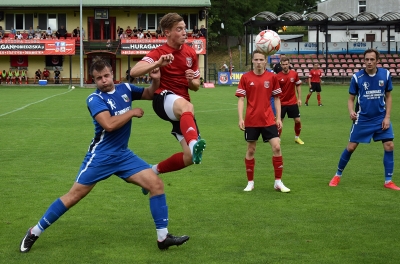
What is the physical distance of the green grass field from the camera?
6.30m

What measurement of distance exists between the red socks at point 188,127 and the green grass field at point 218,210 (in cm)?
103

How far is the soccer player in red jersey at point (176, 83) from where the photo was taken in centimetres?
727

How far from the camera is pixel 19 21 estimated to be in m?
59.7

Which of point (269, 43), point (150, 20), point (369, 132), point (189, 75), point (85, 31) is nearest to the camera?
point (189, 75)

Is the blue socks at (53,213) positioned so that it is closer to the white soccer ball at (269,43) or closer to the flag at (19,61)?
the white soccer ball at (269,43)

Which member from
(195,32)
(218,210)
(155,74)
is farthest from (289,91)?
(195,32)

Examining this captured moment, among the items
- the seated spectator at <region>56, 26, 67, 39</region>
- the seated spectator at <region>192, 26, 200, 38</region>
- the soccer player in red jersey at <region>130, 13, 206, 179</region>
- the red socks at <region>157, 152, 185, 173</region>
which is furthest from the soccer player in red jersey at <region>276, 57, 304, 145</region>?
the seated spectator at <region>56, 26, 67, 39</region>

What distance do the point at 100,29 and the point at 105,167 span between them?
53.8m

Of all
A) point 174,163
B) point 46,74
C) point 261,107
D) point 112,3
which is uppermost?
point 112,3

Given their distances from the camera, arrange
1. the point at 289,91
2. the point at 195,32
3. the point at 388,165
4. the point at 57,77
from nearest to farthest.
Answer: the point at 388,165
the point at 289,91
the point at 57,77
the point at 195,32

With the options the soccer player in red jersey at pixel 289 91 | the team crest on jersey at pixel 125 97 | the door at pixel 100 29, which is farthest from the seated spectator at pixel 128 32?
the team crest on jersey at pixel 125 97

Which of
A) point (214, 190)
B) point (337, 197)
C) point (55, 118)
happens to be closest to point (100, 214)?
point (214, 190)

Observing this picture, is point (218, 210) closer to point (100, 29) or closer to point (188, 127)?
point (188, 127)

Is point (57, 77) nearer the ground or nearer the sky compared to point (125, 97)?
nearer the sky
